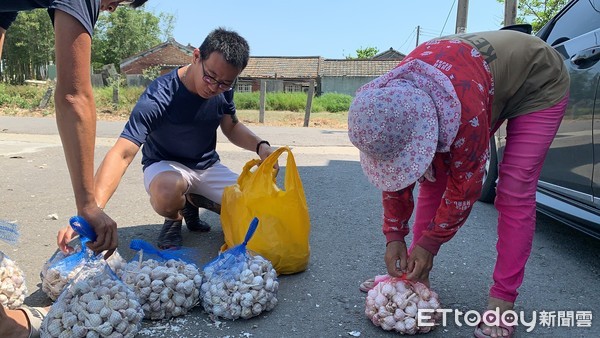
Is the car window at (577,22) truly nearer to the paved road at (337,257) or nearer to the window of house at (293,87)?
the paved road at (337,257)

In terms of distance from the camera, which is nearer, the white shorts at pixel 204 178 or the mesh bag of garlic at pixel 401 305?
the mesh bag of garlic at pixel 401 305

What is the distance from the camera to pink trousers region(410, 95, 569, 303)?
197 cm

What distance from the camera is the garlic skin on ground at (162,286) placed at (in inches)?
78.7

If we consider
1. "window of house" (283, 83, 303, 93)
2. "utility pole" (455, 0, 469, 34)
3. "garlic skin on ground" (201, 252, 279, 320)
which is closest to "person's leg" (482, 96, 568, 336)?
"garlic skin on ground" (201, 252, 279, 320)

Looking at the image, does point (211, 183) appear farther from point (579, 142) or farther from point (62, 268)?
point (579, 142)

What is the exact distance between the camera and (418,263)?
6.23 feet

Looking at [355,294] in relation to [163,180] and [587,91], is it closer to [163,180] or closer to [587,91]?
[163,180]

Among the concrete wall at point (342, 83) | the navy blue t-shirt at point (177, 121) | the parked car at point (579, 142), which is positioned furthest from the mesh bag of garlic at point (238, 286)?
the concrete wall at point (342, 83)

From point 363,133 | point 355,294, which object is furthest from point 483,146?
point 355,294

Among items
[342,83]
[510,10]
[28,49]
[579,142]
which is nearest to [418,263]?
[579,142]

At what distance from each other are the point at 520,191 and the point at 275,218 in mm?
1162

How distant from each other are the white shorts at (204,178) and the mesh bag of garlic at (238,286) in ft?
2.95

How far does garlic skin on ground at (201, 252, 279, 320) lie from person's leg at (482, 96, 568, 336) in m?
0.92

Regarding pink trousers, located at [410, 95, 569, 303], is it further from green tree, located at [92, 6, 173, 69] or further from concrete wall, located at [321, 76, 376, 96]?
green tree, located at [92, 6, 173, 69]
